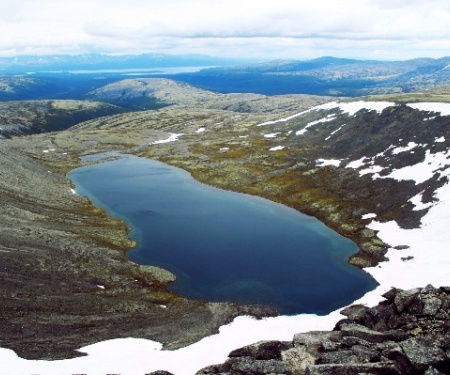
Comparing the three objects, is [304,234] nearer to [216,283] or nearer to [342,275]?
[342,275]

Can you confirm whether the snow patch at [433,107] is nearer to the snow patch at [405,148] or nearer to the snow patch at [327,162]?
the snow patch at [405,148]

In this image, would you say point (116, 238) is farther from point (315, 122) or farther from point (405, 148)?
point (315, 122)

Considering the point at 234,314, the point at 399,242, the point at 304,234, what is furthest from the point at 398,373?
the point at 304,234

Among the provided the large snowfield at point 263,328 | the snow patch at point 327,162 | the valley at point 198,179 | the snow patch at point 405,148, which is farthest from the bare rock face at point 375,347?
the snow patch at point 327,162

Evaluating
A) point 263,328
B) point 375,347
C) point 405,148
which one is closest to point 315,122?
point 405,148

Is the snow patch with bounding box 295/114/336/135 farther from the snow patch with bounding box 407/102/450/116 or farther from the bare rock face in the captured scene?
the bare rock face
